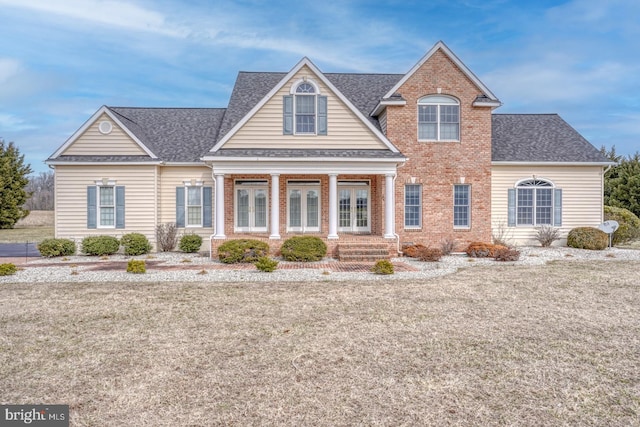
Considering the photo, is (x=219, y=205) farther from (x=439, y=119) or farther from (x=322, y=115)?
(x=439, y=119)

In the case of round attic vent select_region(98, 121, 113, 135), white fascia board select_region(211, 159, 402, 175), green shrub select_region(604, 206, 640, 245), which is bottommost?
green shrub select_region(604, 206, 640, 245)

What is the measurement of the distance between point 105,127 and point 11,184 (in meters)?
27.4

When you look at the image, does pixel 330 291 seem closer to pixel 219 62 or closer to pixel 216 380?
pixel 216 380

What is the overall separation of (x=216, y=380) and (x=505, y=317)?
5779 millimetres

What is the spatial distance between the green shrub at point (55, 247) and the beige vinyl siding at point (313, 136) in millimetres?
9065

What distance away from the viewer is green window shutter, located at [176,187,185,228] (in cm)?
1938

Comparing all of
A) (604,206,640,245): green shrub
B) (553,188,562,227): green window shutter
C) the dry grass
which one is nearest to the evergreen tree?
the dry grass

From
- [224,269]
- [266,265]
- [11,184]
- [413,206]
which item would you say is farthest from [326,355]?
[11,184]

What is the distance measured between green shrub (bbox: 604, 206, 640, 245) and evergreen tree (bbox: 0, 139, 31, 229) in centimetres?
4648

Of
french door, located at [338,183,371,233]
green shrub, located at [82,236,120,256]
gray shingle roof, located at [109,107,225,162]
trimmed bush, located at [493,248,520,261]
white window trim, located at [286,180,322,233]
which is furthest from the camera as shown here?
gray shingle roof, located at [109,107,225,162]

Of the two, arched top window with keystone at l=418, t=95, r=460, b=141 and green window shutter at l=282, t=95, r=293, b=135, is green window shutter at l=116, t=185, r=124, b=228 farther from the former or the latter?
arched top window with keystone at l=418, t=95, r=460, b=141

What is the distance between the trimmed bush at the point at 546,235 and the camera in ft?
64.5

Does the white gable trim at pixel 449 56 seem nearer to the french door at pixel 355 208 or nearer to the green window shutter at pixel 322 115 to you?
the green window shutter at pixel 322 115

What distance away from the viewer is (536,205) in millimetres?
20062
